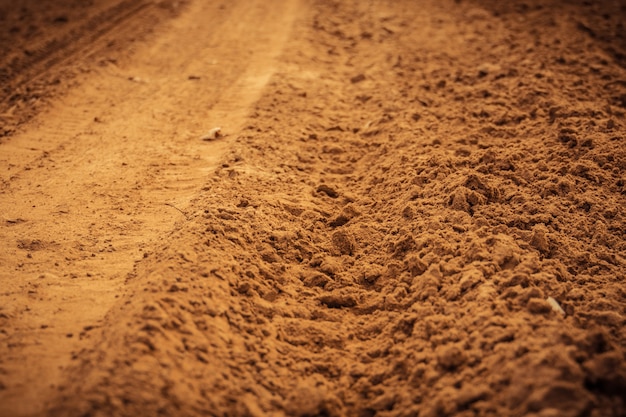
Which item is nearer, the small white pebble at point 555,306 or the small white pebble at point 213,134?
the small white pebble at point 555,306

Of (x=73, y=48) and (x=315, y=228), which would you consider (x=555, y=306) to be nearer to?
(x=315, y=228)

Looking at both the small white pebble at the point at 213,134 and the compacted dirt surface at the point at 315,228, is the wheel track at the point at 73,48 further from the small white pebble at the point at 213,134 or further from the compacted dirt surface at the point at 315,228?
the small white pebble at the point at 213,134

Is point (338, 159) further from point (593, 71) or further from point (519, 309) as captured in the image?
point (593, 71)

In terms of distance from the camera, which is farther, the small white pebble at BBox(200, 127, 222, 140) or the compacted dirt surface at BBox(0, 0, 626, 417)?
the small white pebble at BBox(200, 127, 222, 140)

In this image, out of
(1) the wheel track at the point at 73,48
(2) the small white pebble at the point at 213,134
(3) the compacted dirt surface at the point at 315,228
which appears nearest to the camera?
(3) the compacted dirt surface at the point at 315,228

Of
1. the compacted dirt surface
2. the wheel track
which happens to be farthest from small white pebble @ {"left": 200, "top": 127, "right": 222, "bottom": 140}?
the wheel track

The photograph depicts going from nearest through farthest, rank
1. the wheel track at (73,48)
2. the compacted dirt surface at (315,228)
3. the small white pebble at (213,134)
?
the compacted dirt surface at (315,228) → the small white pebble at (213,134) → the wheel track at (73,48)

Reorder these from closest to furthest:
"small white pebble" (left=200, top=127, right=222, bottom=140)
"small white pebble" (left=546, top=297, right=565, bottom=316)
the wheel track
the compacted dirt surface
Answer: the compacted dirt surface < "small white pebble" (left=546, top=297, right=565, bottom=316) < "small white pebble" (left=200, top=127, right=222, bottom=140) < the wheel track

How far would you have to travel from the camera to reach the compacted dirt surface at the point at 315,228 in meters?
2.42

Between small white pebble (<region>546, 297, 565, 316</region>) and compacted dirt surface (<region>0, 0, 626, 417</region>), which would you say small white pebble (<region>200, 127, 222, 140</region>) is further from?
small white pebble (<region>546, 297, 565, 316</region>)

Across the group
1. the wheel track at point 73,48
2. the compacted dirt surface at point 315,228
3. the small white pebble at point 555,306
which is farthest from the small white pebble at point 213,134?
the small white pebble at point 555,306

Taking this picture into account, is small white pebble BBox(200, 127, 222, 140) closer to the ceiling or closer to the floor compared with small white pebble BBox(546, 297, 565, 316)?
closer to the ceiling

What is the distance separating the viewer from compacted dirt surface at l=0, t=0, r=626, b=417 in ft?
7.94

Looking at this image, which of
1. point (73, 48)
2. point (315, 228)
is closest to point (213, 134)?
point (315, 228)
